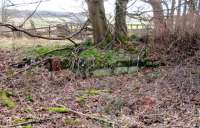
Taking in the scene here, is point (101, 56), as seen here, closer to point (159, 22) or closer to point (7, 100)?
point (159, 22)

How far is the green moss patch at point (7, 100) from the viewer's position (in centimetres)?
733

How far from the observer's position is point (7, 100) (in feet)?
24.8

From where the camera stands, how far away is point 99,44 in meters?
13.4

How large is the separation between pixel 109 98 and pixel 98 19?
235 inches

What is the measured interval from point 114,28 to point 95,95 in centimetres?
554

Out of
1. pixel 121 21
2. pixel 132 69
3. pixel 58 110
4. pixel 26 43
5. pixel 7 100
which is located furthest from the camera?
pixel 26 43

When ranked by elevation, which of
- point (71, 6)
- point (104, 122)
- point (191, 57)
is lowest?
point (104, 122)

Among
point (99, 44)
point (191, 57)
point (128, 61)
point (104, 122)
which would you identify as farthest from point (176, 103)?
point (99, 44)

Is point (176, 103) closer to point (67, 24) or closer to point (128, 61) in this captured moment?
point (128, 61)

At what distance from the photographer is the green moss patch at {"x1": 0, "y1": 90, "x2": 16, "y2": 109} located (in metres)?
A: 7.33

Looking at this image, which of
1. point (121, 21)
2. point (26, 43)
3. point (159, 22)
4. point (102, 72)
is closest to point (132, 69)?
point (102, 72)

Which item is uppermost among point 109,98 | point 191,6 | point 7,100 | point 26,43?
point 191,6

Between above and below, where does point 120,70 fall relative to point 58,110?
above

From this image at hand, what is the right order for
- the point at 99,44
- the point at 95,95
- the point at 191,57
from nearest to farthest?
the point at 95,95
the point at 191,57
the point at 99,44
